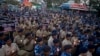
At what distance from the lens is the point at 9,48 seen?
28.3ft

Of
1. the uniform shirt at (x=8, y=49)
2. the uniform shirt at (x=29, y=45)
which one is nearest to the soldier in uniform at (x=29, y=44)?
the uniform shirt at (x=29, y=45)

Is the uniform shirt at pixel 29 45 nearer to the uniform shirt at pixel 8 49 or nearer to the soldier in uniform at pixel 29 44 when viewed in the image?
the soldier in uniform at pixel 29 44

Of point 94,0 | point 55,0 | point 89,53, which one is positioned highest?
point 89,53

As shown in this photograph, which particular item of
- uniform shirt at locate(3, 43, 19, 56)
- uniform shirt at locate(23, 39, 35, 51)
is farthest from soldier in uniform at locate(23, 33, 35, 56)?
uniform shirt at locate(3, 43, 19, 56)

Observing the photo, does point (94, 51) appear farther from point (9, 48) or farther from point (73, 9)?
point (73, 9)

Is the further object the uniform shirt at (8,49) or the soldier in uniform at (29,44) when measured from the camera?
the soldier in uniform at (29,44)

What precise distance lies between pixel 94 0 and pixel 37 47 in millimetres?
28532

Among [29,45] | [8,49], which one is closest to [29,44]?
[29,45]

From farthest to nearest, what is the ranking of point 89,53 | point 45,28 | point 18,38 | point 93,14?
point 93,14
point 45,28
point 18,38
point 89,53

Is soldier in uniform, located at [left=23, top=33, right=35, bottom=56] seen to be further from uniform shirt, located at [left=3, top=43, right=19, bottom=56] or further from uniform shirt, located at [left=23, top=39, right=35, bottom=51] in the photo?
uniform shirt, located at [left=3, top=43, right=19, bottom=56]

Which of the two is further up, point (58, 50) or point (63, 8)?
point (58, 50)

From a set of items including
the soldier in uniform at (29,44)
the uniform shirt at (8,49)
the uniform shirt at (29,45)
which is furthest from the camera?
the uniform shirt at (29,45)

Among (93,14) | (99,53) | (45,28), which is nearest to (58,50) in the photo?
(99,53)

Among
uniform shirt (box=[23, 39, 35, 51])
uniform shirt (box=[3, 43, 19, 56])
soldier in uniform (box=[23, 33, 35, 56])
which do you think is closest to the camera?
uniform shirt (box=[3, 43, 19, 56])
